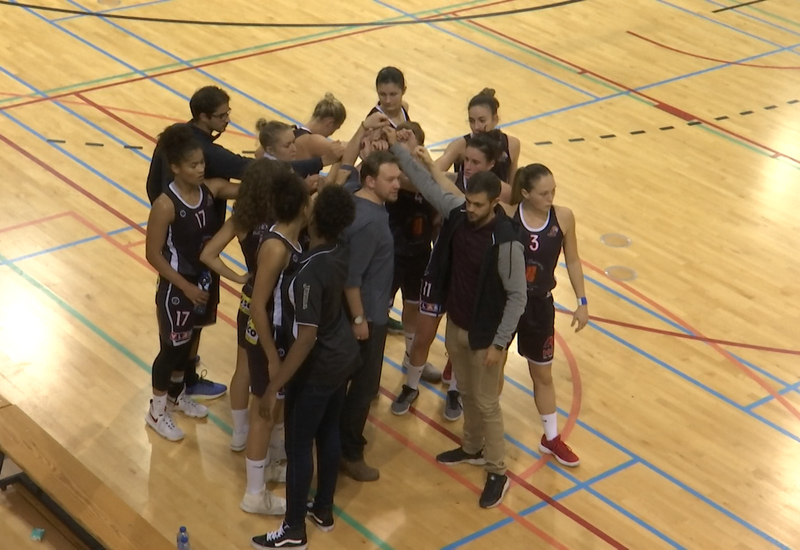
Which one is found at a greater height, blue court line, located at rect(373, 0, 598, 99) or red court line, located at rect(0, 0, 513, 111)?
blue court line, located at rect(373, 0, 598, 99)

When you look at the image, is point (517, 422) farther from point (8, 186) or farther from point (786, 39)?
point (786, 39)

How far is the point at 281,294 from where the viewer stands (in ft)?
16.0

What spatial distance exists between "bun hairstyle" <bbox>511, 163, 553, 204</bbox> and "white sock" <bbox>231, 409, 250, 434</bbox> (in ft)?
6.28

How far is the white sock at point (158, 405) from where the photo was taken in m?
5.95

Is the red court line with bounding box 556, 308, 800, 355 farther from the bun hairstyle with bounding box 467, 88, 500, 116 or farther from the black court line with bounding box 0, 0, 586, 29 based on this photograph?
the black court line with bounding box 0, 0, 586, 29

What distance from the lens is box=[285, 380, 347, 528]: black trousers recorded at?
4902mm

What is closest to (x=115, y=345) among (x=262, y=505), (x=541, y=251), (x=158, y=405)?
(x=158, y=405)

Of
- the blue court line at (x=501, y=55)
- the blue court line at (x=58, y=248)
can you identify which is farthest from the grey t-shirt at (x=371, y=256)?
the blue court line at (x=501, y=55)

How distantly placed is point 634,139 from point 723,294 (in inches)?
116

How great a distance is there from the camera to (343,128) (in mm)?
10086

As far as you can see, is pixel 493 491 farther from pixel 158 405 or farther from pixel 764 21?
pixel 764 21

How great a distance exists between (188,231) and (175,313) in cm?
47

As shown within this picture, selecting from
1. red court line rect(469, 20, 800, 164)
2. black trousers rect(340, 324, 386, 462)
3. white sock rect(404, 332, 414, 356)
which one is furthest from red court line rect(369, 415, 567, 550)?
red court line rect(469, 20, 800, 164)

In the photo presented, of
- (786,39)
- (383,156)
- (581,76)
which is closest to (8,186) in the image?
(383,156)
